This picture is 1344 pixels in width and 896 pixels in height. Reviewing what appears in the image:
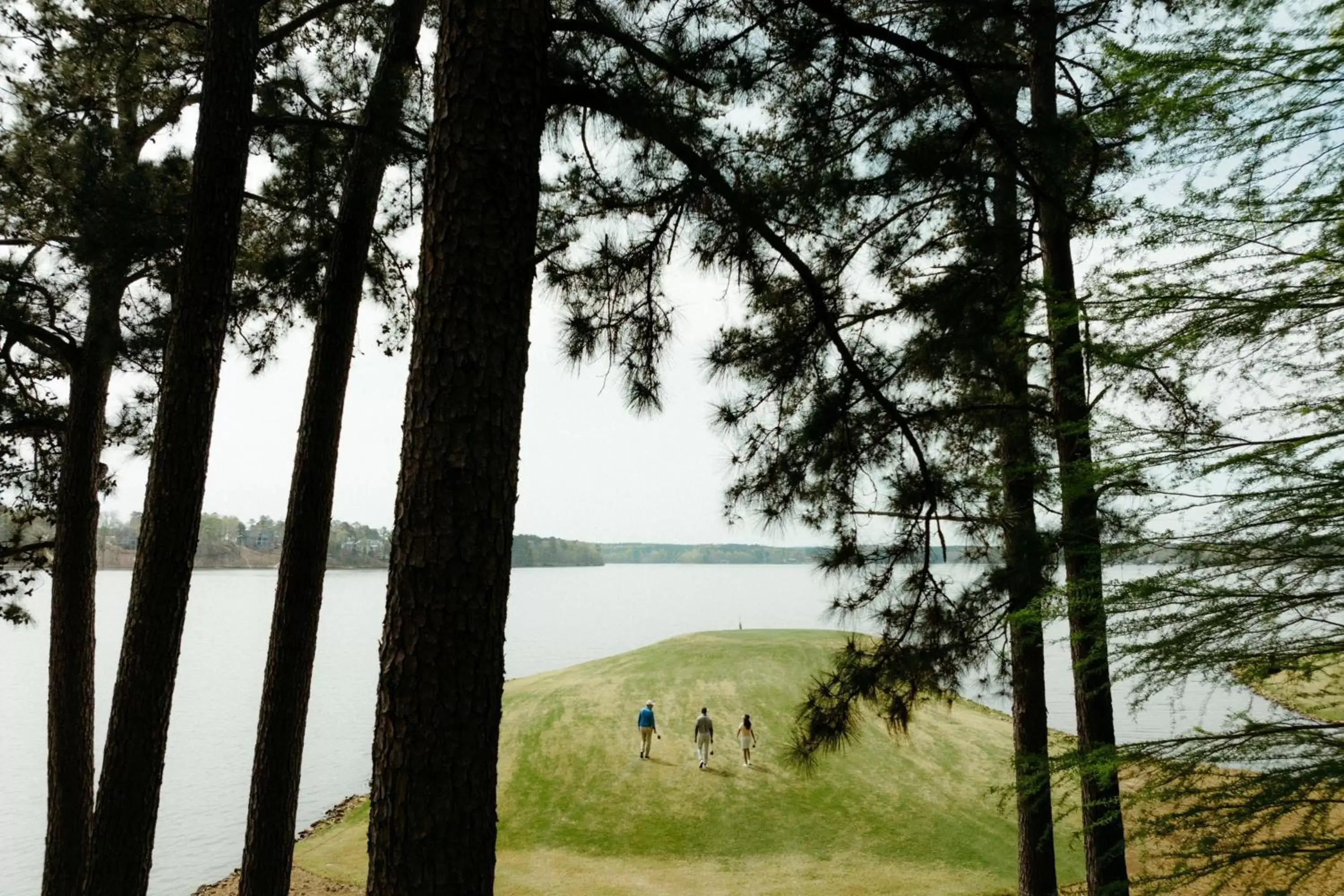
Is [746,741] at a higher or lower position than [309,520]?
lower

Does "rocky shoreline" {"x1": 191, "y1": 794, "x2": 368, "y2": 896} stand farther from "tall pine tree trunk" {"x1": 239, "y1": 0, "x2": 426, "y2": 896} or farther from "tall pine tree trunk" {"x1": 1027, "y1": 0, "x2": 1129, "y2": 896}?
Result: "tall pine tree trunk" {"x1": 1027, "y1": 0, "x2": 1129, "y2": 896}

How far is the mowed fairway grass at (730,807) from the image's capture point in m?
11.7

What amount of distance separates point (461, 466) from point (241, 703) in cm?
3104

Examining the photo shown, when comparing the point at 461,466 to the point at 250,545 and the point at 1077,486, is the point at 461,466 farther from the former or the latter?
the point at 250,545

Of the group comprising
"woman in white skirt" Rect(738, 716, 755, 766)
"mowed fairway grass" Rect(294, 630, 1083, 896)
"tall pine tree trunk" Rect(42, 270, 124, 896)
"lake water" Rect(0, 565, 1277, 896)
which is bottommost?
"lake water" Rect(0, 565, 1277, 896)

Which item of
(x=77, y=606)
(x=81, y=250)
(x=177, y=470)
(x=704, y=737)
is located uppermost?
(x=81, y=250)

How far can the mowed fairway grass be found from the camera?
38.3 ft

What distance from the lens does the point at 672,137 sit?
136 inches

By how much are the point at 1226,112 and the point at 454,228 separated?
3.44 m

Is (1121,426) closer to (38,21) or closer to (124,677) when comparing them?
(124,677)

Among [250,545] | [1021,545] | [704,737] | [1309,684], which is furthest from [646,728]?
[250,545]

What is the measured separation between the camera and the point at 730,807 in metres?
14.0

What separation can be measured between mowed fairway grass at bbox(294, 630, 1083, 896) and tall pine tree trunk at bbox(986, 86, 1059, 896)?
91.5 inches

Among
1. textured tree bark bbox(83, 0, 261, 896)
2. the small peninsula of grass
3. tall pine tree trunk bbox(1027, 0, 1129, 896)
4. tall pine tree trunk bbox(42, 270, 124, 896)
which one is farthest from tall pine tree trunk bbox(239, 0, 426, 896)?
the small peninsula of grass
